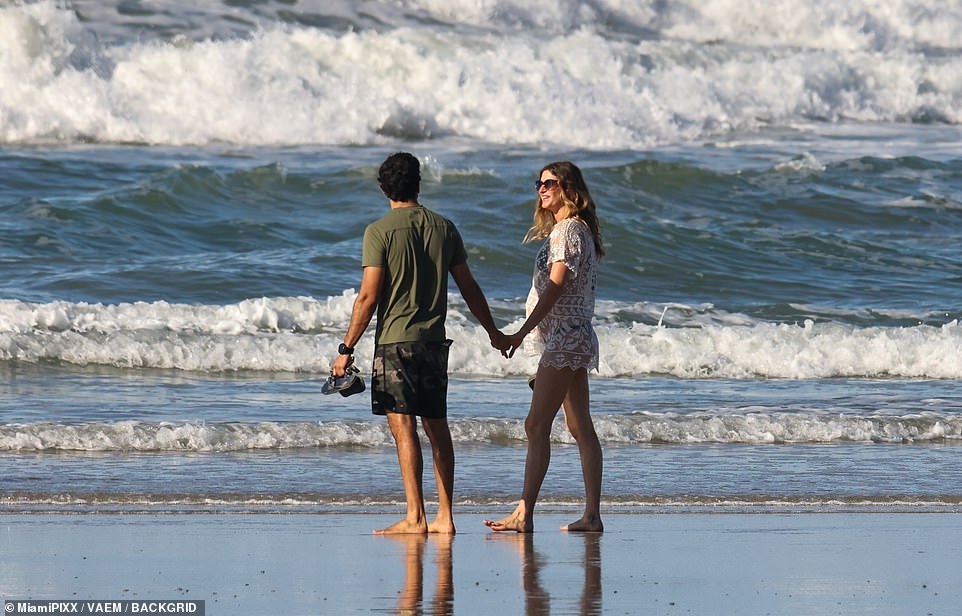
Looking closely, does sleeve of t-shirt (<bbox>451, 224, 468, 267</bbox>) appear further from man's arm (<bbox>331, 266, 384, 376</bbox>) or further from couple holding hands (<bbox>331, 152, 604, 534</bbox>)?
man's arm (<bbox>331, 266, 384, 376</bbox>)

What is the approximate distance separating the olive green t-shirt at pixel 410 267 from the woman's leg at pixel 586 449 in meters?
0.66

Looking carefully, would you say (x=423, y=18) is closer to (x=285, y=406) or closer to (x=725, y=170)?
(x=725, y=170)

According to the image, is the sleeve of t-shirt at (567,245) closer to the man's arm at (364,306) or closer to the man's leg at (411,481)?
the man's arm at (364,306)

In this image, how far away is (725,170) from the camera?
22.0 meters

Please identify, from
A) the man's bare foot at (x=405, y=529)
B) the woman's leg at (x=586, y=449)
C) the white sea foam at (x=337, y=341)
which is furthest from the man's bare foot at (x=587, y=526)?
the white sea foam at (x=337, y=341)

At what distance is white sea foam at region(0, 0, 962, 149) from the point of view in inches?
918

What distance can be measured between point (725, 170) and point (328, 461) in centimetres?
Answer: 1461

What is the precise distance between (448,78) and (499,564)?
2013 centimetres

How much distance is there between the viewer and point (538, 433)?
6.32 meters

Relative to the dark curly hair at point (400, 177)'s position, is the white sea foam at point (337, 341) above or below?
below

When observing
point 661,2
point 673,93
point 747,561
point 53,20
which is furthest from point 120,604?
point 661,2

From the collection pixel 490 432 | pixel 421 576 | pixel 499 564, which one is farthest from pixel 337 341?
pixel 421 576

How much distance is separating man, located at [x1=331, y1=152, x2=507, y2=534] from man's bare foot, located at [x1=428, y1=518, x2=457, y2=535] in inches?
17.6

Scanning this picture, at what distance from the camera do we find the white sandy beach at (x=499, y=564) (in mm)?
4934
